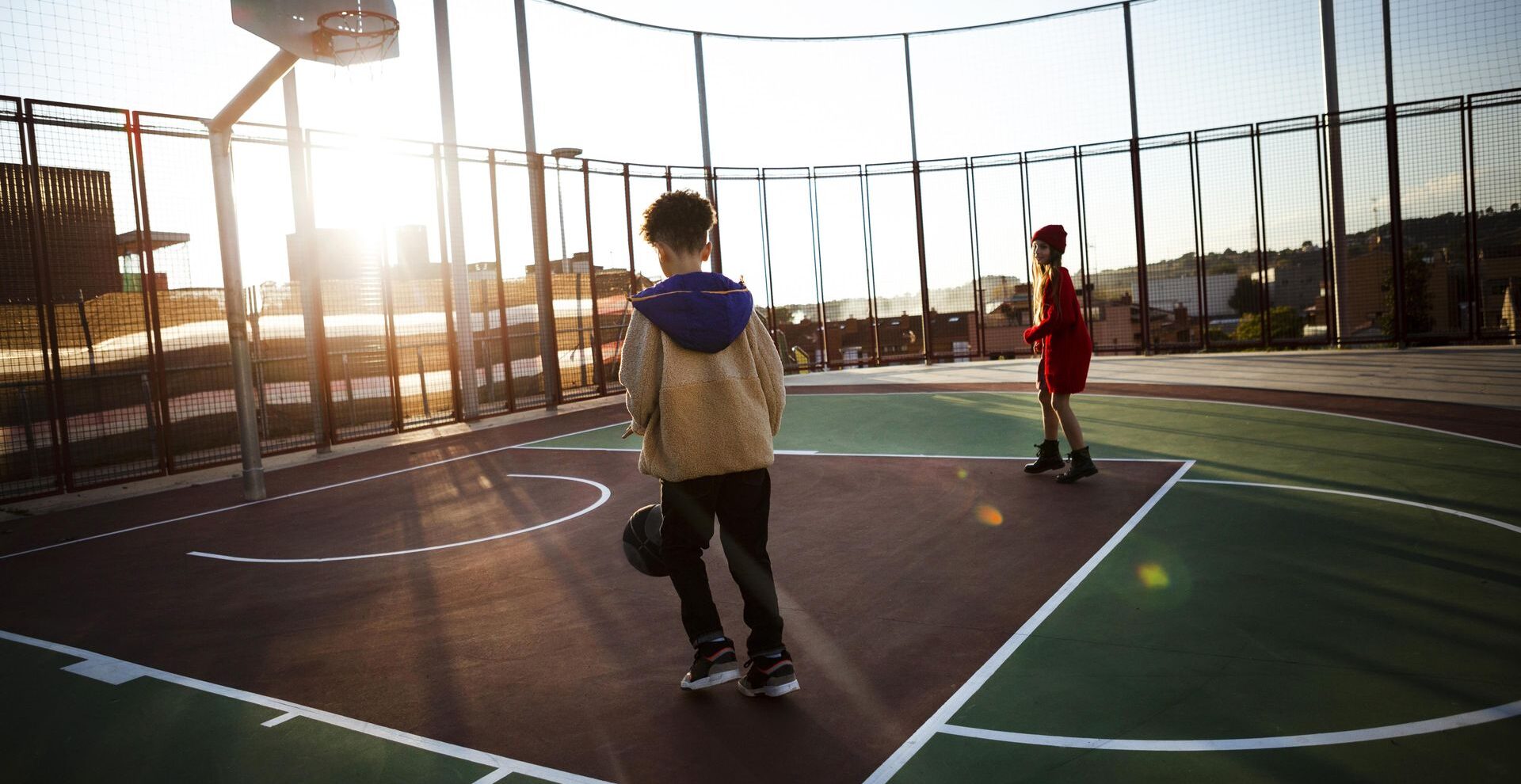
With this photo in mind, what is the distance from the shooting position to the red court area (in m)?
3.37

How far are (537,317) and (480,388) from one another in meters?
1.45

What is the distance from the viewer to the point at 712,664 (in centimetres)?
355

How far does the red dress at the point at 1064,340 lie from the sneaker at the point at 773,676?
398cm

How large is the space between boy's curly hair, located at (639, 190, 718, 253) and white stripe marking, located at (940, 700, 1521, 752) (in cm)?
210

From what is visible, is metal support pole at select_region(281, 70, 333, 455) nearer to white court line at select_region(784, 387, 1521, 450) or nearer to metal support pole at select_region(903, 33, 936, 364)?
white court line at select_region(784, 387, 1521, 450)

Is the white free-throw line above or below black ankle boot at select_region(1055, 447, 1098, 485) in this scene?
below

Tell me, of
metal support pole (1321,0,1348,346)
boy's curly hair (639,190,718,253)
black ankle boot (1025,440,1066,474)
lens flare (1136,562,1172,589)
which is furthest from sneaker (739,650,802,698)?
metal support pole (1321,0,1348,346)

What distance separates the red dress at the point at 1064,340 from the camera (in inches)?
269

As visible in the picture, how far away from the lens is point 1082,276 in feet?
57.7

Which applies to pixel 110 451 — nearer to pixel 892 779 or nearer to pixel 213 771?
pixel 213 771

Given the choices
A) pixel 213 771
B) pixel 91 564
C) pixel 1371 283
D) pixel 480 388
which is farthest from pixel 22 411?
pixel 1371 283

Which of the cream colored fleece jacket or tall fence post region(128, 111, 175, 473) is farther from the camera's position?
tall fence post region(128, 111, 175, 473)

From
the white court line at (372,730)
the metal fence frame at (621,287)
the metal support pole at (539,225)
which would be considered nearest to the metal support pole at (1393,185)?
the metal fence frame at (621,287)

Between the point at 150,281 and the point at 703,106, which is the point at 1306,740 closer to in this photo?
the point at 150,281
